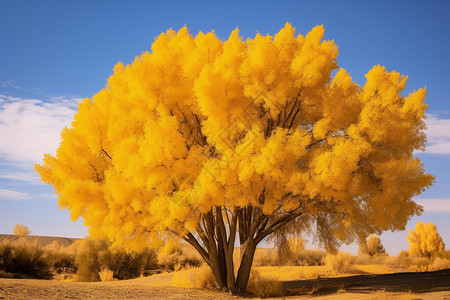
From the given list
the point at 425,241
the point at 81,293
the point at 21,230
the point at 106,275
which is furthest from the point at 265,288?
the point at 21,230

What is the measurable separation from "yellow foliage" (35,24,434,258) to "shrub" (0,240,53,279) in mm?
10979

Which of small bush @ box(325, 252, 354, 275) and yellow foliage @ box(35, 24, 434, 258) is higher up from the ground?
yellow foliage @ box(35, 24, 434, 258)

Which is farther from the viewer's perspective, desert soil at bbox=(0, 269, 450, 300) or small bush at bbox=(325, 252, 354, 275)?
small bush at bbox=(325, 252, 354, 275)

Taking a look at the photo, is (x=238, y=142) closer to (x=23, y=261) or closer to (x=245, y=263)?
(x=245, y=263)

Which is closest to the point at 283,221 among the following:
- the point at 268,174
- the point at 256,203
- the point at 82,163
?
the point at 256,203

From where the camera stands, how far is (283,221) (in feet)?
47.3

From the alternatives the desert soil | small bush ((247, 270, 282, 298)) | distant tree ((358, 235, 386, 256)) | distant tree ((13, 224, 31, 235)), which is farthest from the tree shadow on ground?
distant tree ((13, 224, 31, 235))

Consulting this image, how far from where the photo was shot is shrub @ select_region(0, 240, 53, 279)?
21.9 m

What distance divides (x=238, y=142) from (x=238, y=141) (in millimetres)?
198

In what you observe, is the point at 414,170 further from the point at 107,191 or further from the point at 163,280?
the point at 163,280

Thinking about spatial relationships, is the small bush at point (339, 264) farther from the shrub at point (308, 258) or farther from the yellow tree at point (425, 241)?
the yellow tree at point (425, 241)

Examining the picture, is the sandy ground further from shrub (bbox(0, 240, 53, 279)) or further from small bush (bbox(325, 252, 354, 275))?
small bush (bbox(325, 252, 354, 275))

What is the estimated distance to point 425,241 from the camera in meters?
37.1

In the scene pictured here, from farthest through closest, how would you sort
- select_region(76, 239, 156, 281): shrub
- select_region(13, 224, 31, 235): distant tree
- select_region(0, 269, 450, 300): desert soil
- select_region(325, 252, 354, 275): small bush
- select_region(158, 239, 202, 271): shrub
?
select_region(13, 224, 31, 235): distant tree < select_region(158, 239, 202, 271): shrub < select_region(76, 239, 156, 281): shrub < select_region(325, 252, 354, 275): small bush < select_region(0, 269, 450, 300): desert soil
